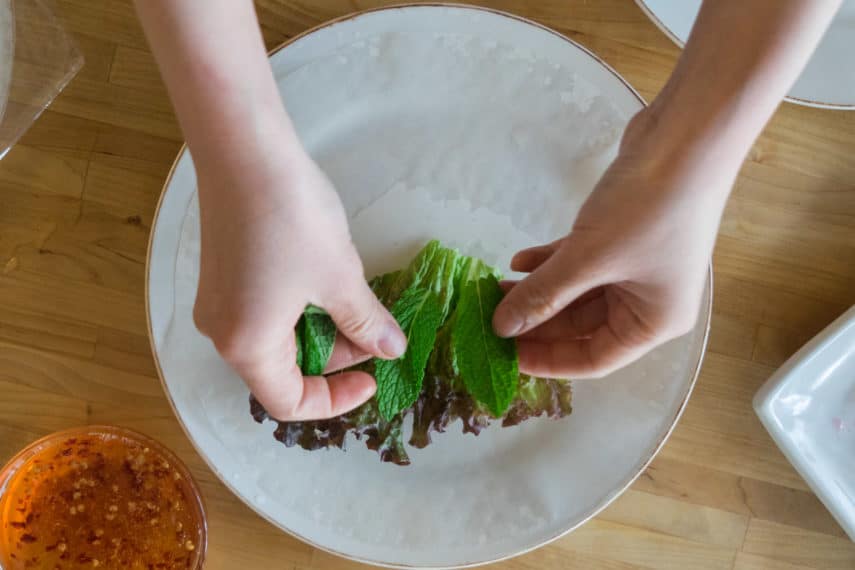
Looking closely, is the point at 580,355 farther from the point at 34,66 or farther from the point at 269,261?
the point at 34,66

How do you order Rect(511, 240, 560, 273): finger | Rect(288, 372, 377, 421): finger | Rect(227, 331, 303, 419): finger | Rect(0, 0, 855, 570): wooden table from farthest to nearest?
1. Rect(0, 0, 855, 570): wooden table
2. Rect(511, 240, 560, 273): finger
3. Rect(288, 372, 377, 421): finger
4. Rect(227, 331, 303, 419): finger

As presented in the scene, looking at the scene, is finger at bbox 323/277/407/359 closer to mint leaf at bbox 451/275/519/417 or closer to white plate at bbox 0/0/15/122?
mint leaf at bbox 451/275/519/417

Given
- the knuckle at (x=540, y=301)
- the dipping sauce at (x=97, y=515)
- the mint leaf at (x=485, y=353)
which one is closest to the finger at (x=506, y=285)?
the mint leaf at (x=485, y=353)

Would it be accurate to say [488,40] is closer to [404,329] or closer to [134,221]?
[404,329]

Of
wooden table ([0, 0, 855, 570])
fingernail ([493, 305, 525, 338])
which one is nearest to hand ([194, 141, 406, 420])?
fingernail ([493, 305, 525, 338])

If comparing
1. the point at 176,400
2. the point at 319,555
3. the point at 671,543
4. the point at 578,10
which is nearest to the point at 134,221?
the point at 176,400
